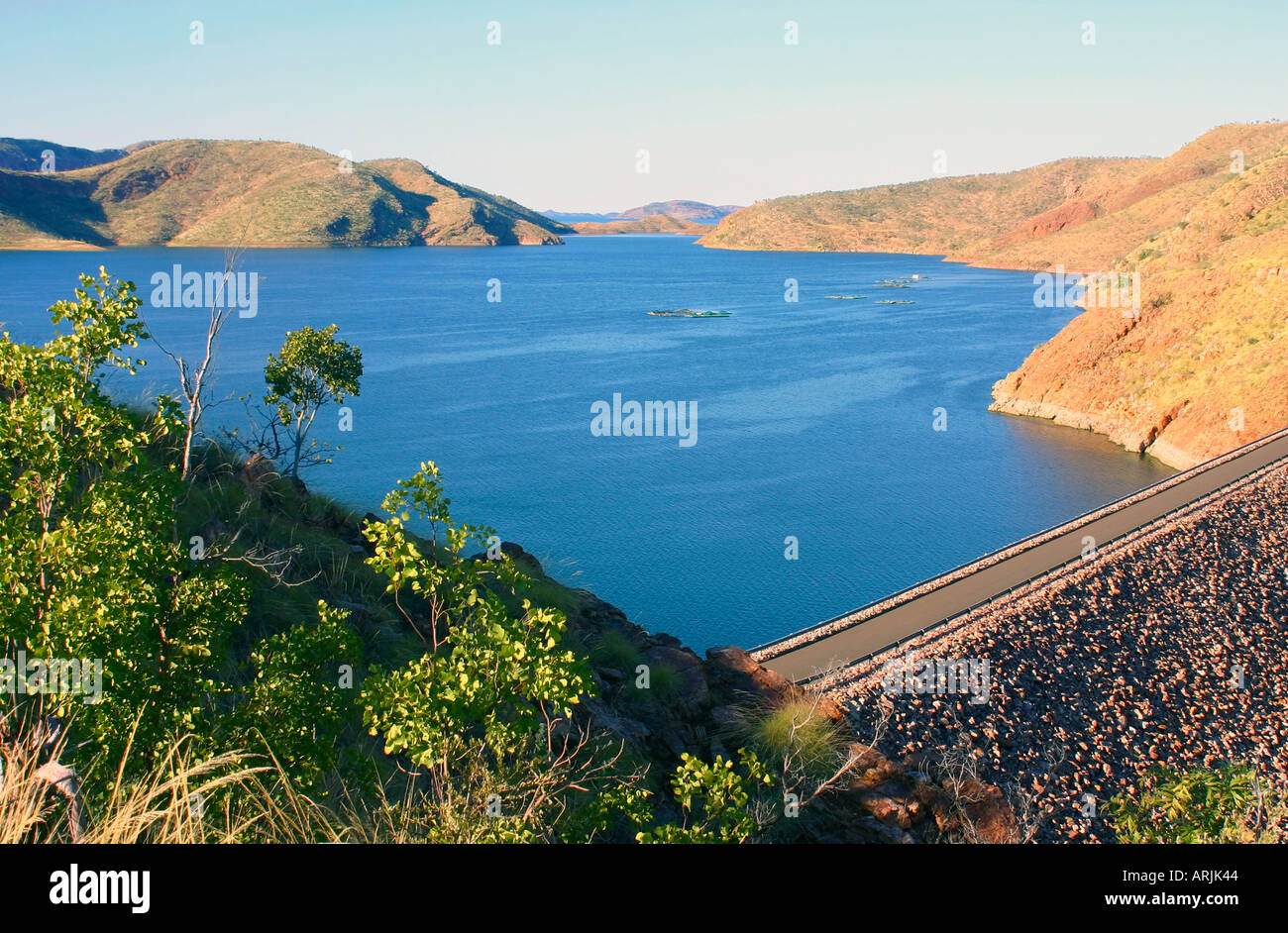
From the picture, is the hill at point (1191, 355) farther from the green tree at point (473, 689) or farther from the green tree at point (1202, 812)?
the green tree at point (473, 689)

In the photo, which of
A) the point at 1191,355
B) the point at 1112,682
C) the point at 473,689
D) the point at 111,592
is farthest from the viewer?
the point at 1191,355

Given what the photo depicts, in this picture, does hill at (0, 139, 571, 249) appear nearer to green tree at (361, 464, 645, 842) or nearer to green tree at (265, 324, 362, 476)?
green tree at (265, 324, 362, 476)

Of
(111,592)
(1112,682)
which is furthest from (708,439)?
(111,592)

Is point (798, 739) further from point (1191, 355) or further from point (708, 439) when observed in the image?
point (1191, 355)

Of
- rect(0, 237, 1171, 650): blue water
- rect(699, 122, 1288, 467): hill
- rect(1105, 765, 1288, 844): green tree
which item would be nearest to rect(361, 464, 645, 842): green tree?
rect(1105, 765, 1288, 844): green tree

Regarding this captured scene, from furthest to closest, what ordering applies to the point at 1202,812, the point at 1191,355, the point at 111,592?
the point at 1191,355
the point at 1202,812
the point at 111,592

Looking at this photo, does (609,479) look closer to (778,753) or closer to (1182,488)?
(1182,488)

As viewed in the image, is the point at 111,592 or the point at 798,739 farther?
the point at 798,739

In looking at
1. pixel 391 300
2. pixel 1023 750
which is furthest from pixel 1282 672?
pixel 391 300
